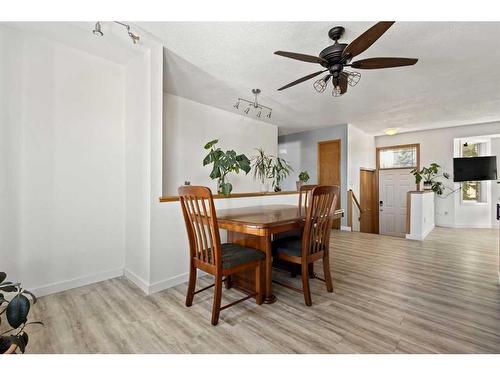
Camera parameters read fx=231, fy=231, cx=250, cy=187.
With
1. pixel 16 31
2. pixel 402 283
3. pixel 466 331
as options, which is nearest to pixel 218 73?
pixel 16 31

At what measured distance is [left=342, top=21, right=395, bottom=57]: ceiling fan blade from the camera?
4.91ft

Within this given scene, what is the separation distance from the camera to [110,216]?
8.59 feet

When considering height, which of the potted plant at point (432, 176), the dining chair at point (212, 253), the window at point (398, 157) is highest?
the window at point (398, 157)

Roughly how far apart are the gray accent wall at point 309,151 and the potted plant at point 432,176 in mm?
1808

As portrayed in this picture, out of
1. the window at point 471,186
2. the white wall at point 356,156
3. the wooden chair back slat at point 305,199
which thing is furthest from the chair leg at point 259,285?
the window at point 471,186

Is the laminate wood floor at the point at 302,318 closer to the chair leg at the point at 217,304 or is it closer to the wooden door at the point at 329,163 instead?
the chair leg at the point at 217,304

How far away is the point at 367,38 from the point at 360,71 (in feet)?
4.78

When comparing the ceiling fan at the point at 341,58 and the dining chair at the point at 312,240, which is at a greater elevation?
the ceiling fan at the point at 341,58

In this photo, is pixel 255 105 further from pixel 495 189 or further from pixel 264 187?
pixel 495 189

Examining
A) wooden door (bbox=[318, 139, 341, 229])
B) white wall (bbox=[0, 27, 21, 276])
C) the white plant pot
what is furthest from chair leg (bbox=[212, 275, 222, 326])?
wooden door (bbox=[318, 139, 341, 229])

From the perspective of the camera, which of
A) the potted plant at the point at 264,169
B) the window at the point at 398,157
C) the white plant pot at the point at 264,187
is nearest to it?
the potted plant at the point at 264,169

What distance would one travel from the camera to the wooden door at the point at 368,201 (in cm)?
615

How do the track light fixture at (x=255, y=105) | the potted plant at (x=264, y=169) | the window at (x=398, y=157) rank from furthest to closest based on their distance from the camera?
the window at (x=398, y=157)
the potted plant at (x=264, y=169)
the track light fixture at (x=255, y=105)
